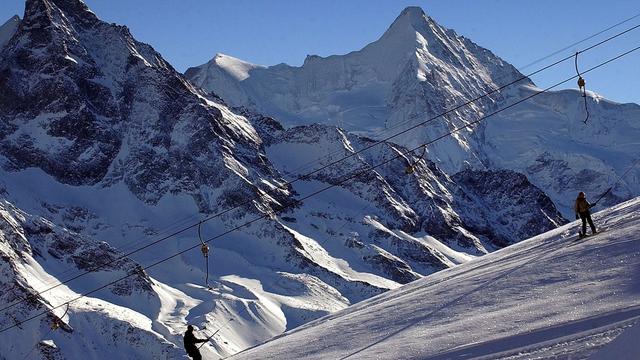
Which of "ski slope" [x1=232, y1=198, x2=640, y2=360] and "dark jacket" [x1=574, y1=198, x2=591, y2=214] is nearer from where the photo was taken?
"ski slope" [x1=232, y1=198, x2=640, y2=360]

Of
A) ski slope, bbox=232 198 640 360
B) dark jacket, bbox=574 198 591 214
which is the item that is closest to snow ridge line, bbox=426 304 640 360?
ski slope, bbox=232 198 640 360

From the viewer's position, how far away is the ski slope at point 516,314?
20.0m

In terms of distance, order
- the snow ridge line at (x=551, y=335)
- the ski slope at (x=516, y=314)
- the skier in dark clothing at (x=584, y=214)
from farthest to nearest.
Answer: the skier in dark clothing at (x=584, y=214) → the ski slope at (x=516, y=314) → the snow ridge line at (x=551, y=335)

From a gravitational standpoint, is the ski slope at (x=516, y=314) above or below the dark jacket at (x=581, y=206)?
below

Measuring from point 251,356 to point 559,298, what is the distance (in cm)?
1094

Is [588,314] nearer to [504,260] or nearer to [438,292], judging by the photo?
[438,292]

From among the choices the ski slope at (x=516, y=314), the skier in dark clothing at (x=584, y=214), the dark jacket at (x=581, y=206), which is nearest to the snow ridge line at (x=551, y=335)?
the ski slope at (x=516, y=314)

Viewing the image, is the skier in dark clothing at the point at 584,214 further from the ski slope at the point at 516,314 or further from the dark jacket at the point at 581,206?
the ski slope at the point at 516,314

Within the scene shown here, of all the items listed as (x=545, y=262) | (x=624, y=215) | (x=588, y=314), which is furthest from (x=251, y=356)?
(x=624, y=215)

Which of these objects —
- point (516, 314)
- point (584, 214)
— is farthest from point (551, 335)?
point (584, 214)

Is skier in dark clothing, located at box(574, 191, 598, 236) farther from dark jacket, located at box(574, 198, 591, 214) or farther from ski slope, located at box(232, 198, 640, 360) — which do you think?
ski slope, located at box(232, 198, 640, 360)

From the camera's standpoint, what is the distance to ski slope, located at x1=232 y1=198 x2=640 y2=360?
2005cm

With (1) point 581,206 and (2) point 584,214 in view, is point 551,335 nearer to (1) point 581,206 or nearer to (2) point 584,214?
(2) point 584,214

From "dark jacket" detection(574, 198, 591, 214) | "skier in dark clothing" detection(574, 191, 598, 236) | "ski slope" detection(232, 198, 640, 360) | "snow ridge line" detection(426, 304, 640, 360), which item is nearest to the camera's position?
"snow ridge line" detection(426, 304, 640, 360)
